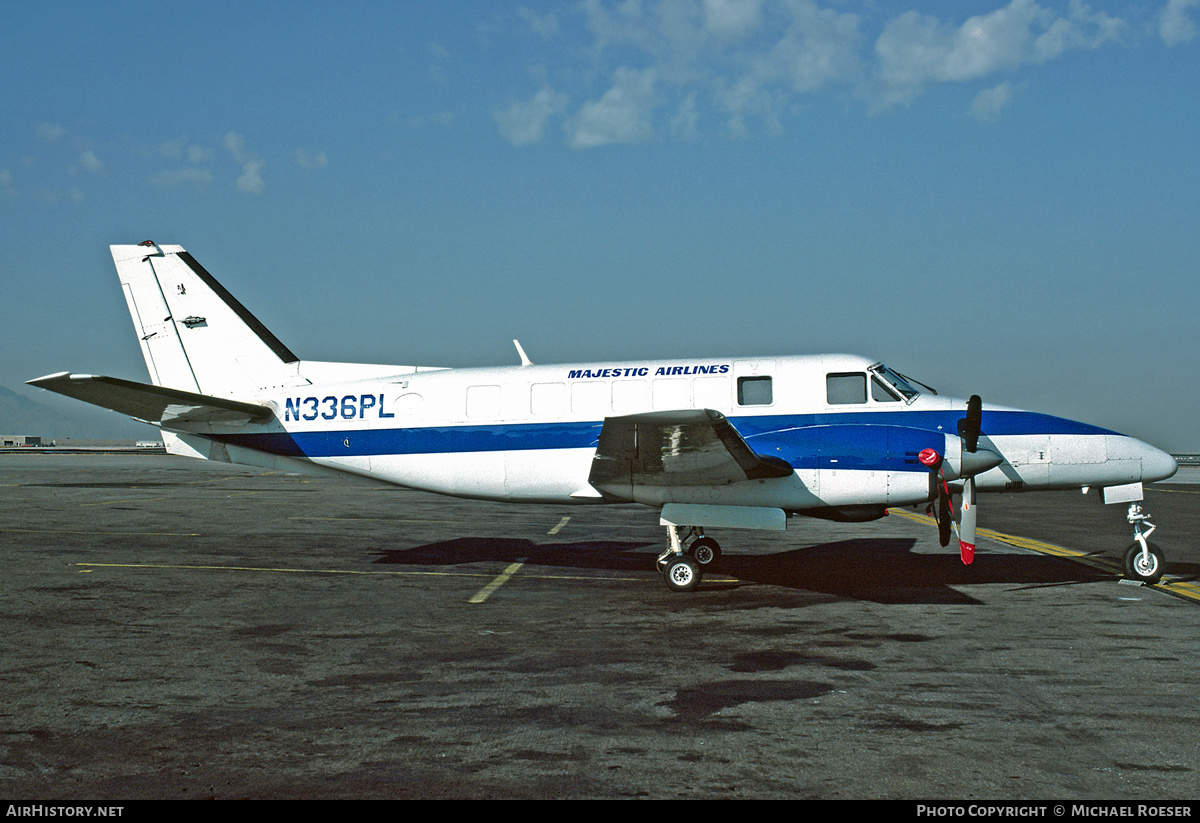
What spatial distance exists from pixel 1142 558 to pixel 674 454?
689 cm

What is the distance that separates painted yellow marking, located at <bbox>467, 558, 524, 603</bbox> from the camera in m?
11.1

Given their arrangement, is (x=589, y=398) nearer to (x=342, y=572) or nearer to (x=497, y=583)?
(x=497, y=583)

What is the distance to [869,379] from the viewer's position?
1273cm

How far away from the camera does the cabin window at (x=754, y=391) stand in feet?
42.3

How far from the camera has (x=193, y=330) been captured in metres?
15.4

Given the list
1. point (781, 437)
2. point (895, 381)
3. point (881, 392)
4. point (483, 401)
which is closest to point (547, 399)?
point (483, 401)

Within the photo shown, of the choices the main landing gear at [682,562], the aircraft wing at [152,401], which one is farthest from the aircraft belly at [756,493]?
the aircraft wing at [152,401]

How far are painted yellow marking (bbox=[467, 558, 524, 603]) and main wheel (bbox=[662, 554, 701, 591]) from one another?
241 cm

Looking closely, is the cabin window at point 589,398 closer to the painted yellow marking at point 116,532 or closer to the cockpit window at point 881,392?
the cockpit window at point 881,392

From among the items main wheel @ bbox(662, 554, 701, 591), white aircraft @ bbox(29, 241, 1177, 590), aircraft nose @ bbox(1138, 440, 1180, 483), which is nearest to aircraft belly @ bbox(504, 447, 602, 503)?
white aircraft @ bbox(29, 241, 1177, 590)

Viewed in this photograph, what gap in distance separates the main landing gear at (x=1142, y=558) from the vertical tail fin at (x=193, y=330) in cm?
1355

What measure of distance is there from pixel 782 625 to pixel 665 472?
3.19 m

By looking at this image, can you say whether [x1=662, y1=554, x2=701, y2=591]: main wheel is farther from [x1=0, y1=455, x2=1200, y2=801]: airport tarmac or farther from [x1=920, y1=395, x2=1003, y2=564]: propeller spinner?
[x1=920, y1=395, x2=1003, y2=564]: propeller spinner
